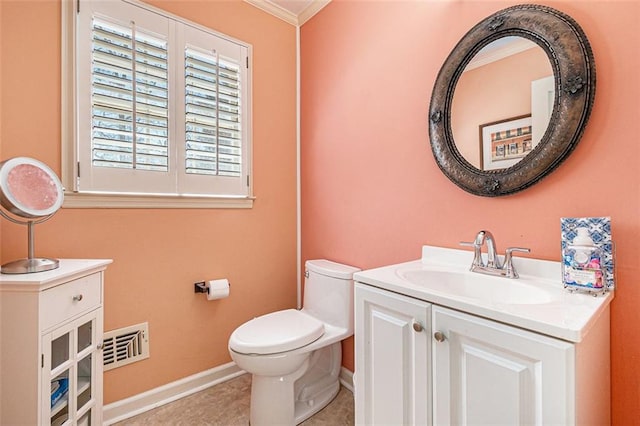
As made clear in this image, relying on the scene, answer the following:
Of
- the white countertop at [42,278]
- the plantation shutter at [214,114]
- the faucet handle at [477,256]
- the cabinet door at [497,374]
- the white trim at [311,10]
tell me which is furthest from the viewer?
the white trim at [311,10]

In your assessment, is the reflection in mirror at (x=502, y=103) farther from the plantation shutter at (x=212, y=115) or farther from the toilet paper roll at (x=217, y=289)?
the toilet paper roll at (x=217, y=289)

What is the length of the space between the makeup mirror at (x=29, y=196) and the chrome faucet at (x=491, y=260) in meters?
1.66

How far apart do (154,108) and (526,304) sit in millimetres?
1885

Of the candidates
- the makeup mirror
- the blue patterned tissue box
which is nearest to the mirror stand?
the makeup mirror

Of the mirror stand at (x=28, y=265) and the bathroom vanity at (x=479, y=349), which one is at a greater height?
the mirror stand at (x=28, y=265)

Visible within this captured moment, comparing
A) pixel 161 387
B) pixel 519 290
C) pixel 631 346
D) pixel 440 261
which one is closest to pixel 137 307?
pixel 161 387

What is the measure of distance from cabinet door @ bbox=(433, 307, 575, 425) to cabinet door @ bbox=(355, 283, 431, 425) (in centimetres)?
5

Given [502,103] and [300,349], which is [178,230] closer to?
[300,349]

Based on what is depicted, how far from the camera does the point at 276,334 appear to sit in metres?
1.43

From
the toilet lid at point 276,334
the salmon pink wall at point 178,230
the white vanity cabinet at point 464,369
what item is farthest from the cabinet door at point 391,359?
the salmon pink wall at point 178,230

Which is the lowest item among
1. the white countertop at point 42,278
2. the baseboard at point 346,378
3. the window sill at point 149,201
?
the baseboard at point 346,378

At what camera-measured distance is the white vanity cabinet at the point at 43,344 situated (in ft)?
3.29

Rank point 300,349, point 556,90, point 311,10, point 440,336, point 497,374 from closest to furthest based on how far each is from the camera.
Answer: point 497,374 < point 440,336 < point 556,90 < point 300,349 < point 311,10

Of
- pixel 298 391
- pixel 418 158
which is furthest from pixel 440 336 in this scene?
pixel 298 391
